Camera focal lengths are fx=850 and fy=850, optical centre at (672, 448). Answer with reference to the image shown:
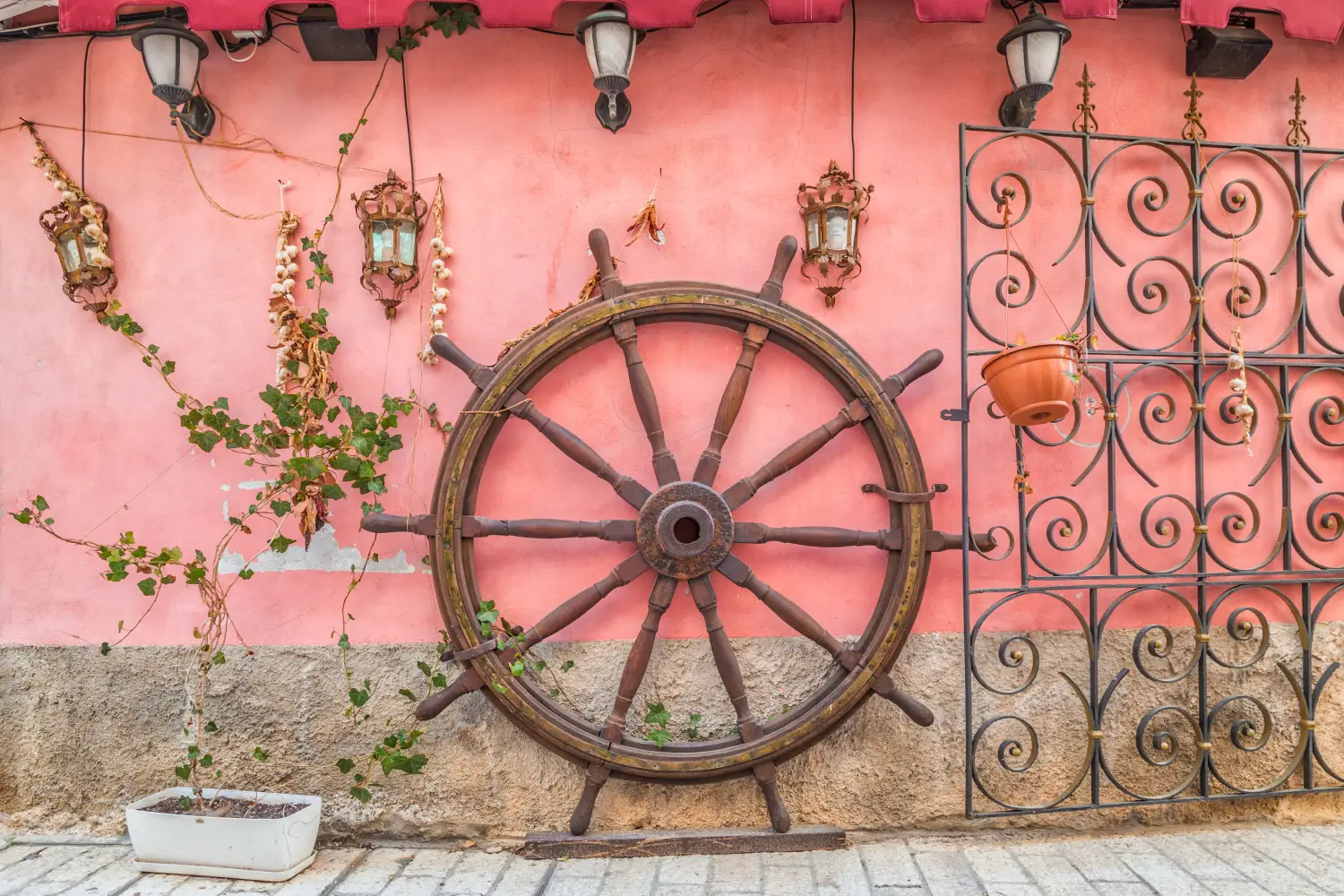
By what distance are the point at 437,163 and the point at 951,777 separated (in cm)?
245

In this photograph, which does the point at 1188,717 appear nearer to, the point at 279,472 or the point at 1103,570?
the point at 1103,570

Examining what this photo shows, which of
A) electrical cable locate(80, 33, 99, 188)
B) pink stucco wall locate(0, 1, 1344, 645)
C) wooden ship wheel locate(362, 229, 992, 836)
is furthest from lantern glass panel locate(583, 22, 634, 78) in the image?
electrical cable locate(80, 33, 99, 188)

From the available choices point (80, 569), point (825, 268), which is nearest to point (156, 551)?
point (80, 569)

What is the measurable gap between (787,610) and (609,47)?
5.43 ft

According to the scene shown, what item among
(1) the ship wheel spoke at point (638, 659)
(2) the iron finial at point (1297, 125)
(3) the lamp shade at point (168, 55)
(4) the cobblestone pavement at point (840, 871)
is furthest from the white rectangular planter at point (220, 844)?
(2) the iron finial at point (1297, 125)

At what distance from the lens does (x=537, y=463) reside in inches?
103

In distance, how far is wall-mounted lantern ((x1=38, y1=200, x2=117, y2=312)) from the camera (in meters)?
2.59

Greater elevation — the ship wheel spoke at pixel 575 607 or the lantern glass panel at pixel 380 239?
the lantern glass panel at pixel 380 239

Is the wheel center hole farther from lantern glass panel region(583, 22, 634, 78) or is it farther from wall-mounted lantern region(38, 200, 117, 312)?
wall-mounted lantern region(38, 200, 117, 312)

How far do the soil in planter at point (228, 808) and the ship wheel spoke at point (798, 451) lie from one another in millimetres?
1561

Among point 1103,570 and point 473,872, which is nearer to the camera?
point 473,872

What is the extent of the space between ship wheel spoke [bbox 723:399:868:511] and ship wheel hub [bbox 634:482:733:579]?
73 mm

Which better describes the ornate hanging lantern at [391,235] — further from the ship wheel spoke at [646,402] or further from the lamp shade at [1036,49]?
the lamp shade at [1036,49]

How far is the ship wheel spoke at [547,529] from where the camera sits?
Result: 96.9 inches
